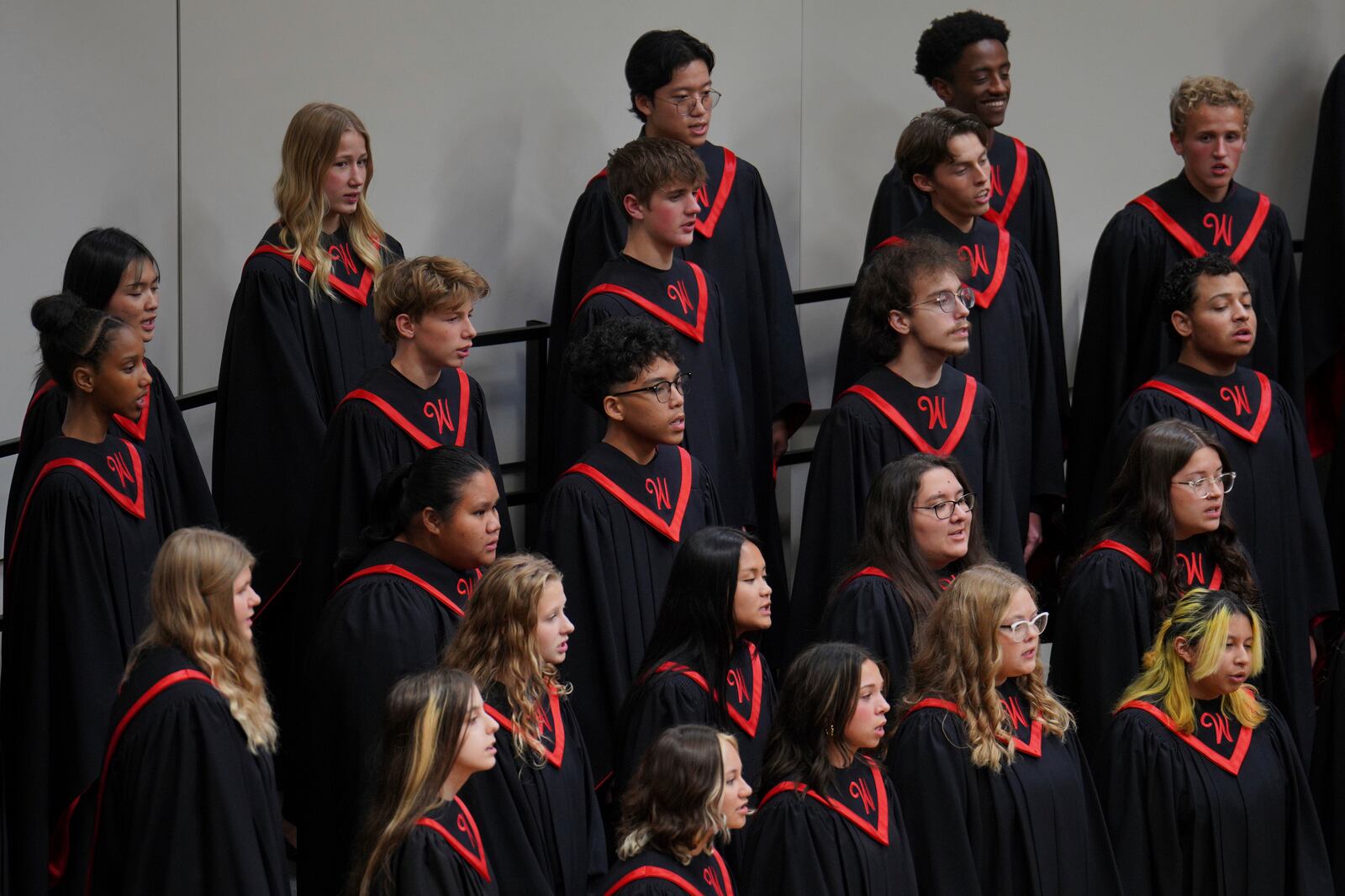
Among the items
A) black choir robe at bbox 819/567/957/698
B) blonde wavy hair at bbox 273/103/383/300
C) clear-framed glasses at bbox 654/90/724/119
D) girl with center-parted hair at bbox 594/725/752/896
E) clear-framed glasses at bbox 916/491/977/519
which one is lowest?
girl with center-parted hair at bbox 594/725/752/896

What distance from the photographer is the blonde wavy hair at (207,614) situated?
179 inches

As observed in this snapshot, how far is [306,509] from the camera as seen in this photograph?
6.30 metres

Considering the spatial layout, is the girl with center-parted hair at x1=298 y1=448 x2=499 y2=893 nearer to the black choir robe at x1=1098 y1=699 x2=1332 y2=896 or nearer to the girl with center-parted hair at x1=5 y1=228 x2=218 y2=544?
the girl with center-parted hair at x1=5 y1=228 x2=218 y2=544

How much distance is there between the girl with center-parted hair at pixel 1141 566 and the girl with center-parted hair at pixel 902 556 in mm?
435

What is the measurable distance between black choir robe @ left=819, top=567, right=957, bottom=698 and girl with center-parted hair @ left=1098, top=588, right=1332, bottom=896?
0.53m

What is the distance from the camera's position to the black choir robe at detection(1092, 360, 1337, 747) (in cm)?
657

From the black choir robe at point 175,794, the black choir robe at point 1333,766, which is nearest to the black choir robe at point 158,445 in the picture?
the black choir robe at point 175,794

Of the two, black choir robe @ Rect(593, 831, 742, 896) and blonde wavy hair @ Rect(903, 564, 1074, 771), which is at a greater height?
blonde wavy hair @ Rect(903, 564, 1074, 771)

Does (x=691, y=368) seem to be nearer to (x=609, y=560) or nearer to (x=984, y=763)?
(x=609, y=560)

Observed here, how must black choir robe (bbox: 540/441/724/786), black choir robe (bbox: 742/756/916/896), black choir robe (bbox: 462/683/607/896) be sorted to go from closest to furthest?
black choir robe (bbox: 742/756/916/896)
black choir robe (bbox: 462/683/607/896)
black choir robe (bbox: 540/441/724/786)

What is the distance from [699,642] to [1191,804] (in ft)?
4.17

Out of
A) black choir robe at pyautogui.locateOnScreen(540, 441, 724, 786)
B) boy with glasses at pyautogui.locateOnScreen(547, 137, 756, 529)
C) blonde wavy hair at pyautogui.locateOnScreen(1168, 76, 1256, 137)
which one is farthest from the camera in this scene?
blonde wavy hair at pyautogui.locateOnScreen(1168, 76, 1256, 137)

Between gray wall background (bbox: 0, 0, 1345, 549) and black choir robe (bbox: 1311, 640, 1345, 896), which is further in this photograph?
gray wall background (bbox: 0, 0, 1345, 549)

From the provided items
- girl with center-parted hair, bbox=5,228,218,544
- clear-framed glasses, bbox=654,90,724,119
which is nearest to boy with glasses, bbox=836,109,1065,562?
clear-framed glasses, bbox=654,90,724,119
